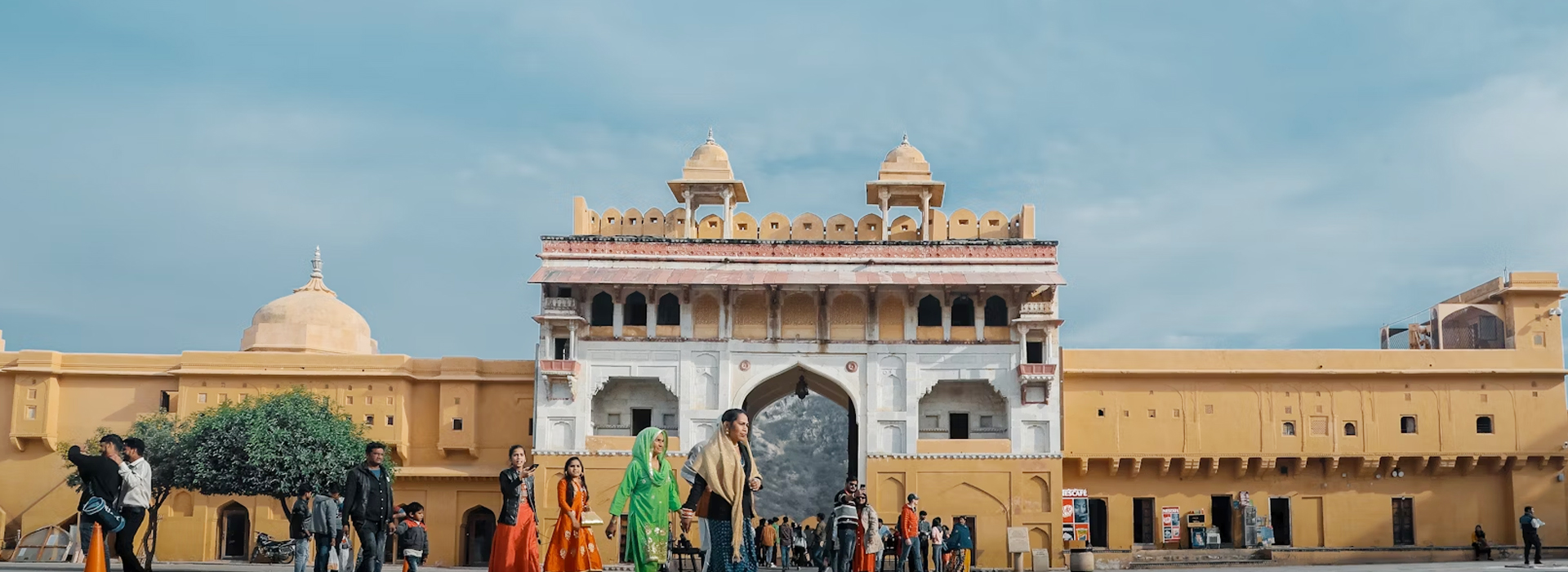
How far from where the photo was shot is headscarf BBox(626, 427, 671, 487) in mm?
11609

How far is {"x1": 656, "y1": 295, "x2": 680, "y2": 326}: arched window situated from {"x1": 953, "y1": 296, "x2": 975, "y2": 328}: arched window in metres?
5.72

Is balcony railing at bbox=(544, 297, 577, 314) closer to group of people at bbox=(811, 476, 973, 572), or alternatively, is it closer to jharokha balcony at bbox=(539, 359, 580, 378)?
jharokha balcony at bbox=(539, 359, 580, 378)

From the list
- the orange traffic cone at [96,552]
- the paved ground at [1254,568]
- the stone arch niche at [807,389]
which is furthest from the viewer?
the stone arch niche at [807,389]

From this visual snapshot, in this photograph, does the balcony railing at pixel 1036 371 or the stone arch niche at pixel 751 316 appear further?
the stone arch niche at pixel 751 316

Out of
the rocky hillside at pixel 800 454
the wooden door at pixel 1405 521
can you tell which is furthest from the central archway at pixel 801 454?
the wooden door at pixel 1405 521

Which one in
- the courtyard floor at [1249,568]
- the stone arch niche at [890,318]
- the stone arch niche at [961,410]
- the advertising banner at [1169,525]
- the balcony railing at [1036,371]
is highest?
the stone arch niche at [890,318]

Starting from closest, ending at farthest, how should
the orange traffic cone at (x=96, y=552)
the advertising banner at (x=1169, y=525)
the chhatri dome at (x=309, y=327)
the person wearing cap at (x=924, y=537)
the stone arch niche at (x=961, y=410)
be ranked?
the orange traffic cone at (x=96, y=552) → the person wearing cap at (x=924, y=537) → the stone arch niche at (x=961, y=410) → the advertising banner at (x=1169, y=525) → the chhatri dome at (x=309, y=327)

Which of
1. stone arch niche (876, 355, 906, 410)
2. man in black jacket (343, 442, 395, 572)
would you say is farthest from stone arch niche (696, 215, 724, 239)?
man in black jacket (343, 442, 395, 572)

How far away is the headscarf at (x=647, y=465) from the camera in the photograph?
11609 mm

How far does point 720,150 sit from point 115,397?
14.4 metres

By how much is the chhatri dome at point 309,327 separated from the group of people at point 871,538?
49.4 feet

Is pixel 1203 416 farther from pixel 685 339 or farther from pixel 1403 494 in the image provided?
pixel 685 339

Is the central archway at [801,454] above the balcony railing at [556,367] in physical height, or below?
below

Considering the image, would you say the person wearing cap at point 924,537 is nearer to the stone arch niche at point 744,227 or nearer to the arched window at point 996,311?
the arched window at point 996,311
